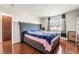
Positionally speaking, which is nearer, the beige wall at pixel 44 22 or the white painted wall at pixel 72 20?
the beige wall at pixel 44 22

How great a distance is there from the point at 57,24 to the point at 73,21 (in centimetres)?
81

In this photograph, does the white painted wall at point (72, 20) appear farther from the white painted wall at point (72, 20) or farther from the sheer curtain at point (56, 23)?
the sheer curtain at point (56, 23)

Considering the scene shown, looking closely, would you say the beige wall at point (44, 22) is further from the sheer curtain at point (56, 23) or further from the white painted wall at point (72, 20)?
the white painted wall at point (72, 20)

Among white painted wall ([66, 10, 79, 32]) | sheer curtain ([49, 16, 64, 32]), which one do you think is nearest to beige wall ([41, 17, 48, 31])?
sheer curtain ([49, 16, 64, 32])

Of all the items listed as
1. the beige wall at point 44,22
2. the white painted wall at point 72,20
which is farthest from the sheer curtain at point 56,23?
the white painted wall at point 72,20

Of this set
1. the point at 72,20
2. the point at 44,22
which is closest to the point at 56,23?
the point at 44,22

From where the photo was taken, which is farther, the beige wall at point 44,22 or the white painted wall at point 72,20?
the white painted wall at point 72,20

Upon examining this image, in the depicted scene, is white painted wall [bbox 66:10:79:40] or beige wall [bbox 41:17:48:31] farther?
white painted wall [bbox 66:10:79:40]

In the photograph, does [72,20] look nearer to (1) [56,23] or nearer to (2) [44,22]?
(1) [56,23]

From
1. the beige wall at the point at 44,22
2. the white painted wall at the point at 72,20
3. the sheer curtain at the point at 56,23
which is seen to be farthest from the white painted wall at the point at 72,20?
the beige wall at the point at 44,22

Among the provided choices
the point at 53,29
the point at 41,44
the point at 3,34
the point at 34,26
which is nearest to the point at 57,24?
the point at 53,29

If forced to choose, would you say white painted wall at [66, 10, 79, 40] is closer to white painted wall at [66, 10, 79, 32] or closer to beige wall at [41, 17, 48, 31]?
white painted wall at [66, 10, 79, 32]
